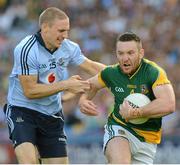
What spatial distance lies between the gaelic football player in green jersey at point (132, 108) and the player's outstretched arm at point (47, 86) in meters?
0.26

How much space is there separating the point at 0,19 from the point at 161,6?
3863 mm

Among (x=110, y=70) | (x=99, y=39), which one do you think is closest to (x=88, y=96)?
(x=110, y=70)

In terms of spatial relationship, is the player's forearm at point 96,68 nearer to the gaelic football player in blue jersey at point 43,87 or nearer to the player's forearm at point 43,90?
the gaelic football player in blue jersey at point 43,87

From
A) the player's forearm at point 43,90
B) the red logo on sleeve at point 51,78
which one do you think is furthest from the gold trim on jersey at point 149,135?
the red logo on sleeve at point 51,78

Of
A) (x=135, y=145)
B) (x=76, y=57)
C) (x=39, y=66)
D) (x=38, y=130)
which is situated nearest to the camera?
(x=135, y=145)

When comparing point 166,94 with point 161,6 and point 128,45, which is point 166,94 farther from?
point 161,6

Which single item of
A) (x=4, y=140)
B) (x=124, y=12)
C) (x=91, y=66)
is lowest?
(x=4, y=140)

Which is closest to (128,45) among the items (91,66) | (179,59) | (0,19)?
(91,66)

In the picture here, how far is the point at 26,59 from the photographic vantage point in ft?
28.1

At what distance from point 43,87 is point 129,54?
41.2 inches

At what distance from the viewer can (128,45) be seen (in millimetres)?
8195

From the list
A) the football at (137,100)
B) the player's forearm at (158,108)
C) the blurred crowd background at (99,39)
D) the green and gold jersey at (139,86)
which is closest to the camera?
the player's forearm at (158,108)

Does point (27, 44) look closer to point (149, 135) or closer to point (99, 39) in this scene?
point (149, 135)

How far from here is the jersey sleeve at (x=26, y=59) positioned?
8547mm
